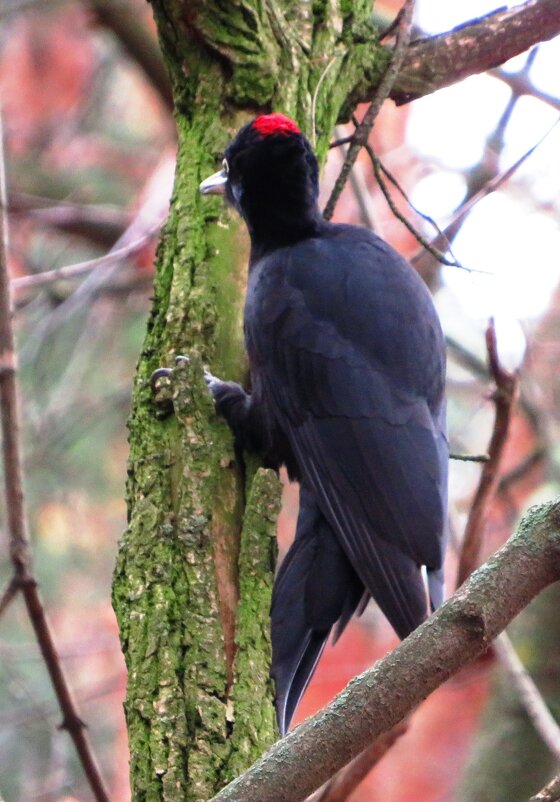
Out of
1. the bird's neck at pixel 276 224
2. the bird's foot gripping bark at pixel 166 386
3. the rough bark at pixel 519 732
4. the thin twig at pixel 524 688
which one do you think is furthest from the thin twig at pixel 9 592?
the rough bark at pixel 519 732

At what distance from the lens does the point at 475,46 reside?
133 inches

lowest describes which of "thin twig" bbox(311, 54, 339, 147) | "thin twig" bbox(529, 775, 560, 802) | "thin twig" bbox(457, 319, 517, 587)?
"thin twig" bbox(529, 775, 560, 802)

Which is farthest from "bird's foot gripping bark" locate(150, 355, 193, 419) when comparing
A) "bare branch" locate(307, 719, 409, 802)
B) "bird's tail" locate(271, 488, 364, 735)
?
"bare branch" locate(307, 719, 409, 802)

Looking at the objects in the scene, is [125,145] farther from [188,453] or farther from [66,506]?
[188,453]

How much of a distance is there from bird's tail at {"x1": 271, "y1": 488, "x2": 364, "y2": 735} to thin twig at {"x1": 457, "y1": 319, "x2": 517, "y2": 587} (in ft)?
1.46

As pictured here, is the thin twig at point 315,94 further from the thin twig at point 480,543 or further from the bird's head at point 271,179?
the thin twig at point 480,543

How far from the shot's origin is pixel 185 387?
9.02 feet

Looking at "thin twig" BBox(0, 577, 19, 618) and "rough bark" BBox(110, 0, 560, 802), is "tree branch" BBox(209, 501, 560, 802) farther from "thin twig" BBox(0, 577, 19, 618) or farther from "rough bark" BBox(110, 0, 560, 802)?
"thin twig" BBox(0, 577, 19, 618)

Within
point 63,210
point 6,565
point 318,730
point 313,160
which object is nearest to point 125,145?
point 63,210

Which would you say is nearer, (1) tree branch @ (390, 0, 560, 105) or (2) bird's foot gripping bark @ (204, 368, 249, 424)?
(2) bird's foot gripping bark @ (204, 368, 249, 424)

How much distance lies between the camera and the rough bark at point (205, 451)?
91.7 inches

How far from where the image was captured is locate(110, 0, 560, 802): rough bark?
7.64 feet

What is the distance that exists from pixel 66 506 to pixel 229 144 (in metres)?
→ 3.19

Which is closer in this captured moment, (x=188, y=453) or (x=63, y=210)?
(x=188, y=453)
